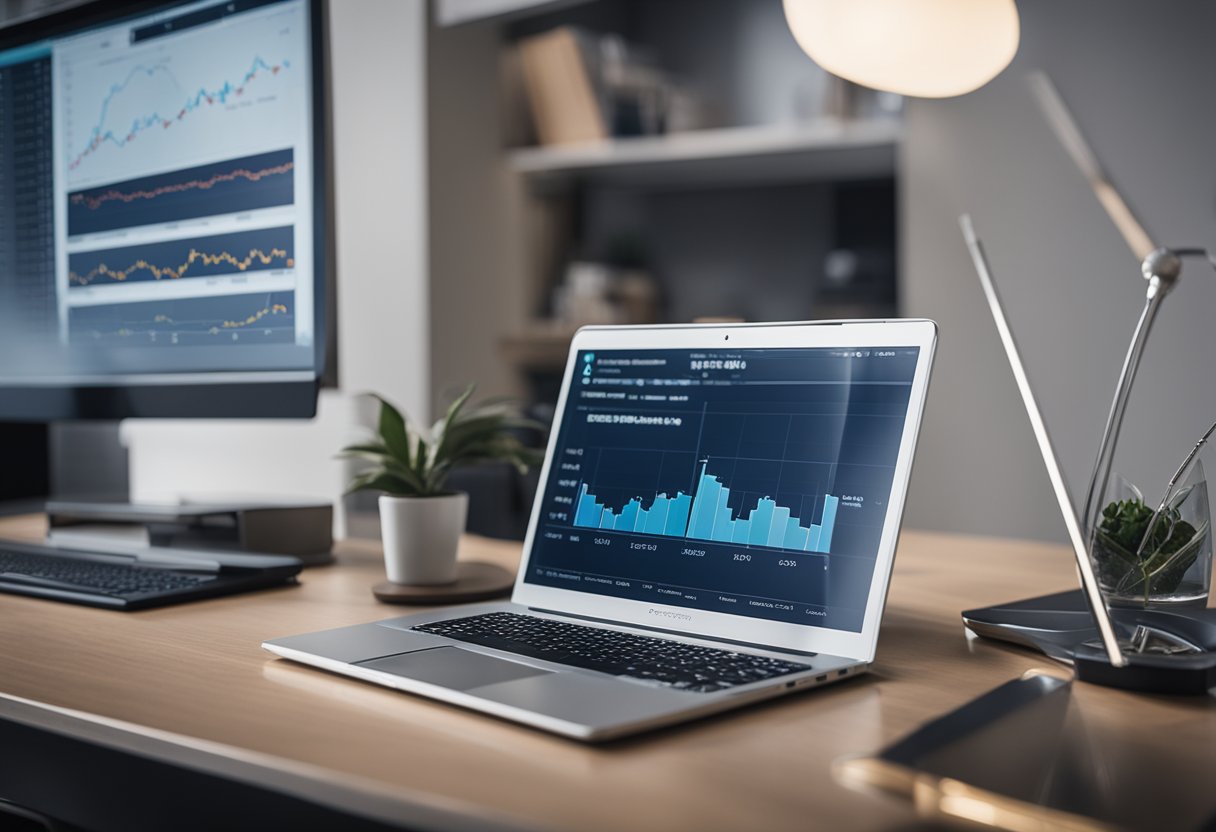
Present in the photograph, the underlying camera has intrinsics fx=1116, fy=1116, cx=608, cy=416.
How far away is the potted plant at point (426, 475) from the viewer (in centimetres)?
100

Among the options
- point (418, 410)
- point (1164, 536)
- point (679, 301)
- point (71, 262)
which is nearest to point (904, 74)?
point (1164, 536)

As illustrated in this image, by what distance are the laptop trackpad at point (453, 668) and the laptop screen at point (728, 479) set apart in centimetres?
15

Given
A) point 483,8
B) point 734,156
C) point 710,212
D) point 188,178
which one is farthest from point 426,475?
point 710,212

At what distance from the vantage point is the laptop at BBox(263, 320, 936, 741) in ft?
2.17

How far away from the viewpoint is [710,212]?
11.3ft

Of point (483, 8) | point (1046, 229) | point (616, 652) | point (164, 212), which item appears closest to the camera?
point (616, 652)

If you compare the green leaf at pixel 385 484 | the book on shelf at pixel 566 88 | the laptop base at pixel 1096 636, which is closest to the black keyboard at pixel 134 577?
the green leaf at pixel 385 484

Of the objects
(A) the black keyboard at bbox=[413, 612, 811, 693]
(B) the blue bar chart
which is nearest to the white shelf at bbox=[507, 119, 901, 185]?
(B) the blue bar chart

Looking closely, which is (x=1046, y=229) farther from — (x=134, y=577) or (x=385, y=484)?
(x=134, y=577)

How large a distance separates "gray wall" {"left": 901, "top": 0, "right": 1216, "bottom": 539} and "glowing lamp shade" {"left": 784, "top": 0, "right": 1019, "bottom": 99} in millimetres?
1140

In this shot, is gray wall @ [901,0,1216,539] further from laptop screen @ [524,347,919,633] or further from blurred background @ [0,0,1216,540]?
laptop screen @ [524,347,919,633]

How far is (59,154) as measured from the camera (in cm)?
139

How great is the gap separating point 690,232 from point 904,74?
7.73ft

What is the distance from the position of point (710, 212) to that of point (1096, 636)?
281 cm
